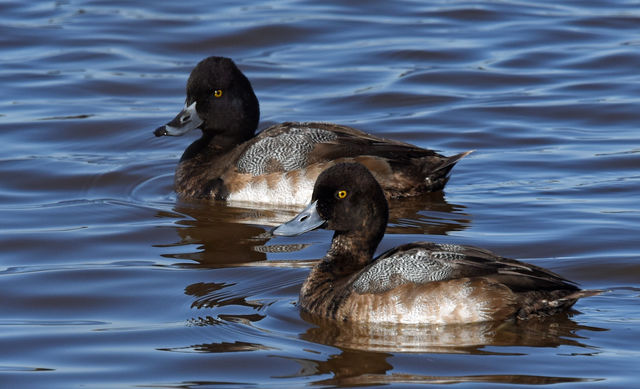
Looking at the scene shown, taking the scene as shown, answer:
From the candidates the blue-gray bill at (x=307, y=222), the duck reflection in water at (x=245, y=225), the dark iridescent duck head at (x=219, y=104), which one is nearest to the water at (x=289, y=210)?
the duck reflection in water at (x=245, y=225)

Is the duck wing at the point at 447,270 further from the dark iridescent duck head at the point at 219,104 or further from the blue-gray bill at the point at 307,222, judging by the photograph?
the dark iridescent duck head at the point at 219,104

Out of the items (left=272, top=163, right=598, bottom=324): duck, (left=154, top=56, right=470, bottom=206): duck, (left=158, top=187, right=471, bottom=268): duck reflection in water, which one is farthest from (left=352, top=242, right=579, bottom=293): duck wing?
(left=154, top=56, right=470, bottom=206): duck

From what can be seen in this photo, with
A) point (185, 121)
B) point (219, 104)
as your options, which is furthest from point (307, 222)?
point (185, 121)

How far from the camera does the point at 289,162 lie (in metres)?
10.9

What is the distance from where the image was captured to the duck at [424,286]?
7227mm

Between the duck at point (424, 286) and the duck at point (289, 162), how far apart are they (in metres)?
2.75

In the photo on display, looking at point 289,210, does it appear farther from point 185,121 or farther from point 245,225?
point 185,121

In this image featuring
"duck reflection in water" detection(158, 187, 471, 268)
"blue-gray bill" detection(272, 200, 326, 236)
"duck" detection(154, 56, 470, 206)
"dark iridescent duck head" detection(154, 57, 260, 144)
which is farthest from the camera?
"dark iridescent duck head" detection(154, 57, 260, 144)

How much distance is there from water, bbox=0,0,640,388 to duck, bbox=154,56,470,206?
22 cm

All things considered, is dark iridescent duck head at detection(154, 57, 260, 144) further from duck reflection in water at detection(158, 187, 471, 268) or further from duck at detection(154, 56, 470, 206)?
duck reflection in water at detection(158, 187, 471, 268)

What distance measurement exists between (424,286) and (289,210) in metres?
3.62

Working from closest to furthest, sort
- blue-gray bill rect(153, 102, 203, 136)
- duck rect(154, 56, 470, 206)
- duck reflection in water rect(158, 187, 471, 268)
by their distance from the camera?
duck reflection in water rect(158, 187, 471, 268) → duck rect(154, 56, 470, 206) → blue-gray bill rect(153, 102, 203, 136)

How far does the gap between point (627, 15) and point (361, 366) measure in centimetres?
1259

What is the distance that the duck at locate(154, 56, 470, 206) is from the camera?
10773 millimetres
